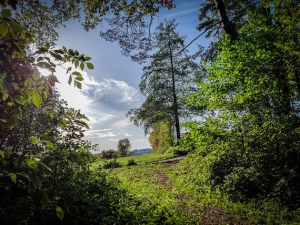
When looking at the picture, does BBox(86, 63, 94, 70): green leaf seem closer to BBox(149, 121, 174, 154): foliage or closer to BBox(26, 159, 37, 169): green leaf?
BBox(26, 159, 37, 169): green leaf

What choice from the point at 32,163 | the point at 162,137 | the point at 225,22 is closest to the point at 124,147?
the point at 162,137

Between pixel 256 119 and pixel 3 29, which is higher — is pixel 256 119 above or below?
above

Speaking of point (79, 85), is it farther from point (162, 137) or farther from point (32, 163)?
point (162, 137)

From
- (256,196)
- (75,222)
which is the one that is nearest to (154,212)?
(75,222)

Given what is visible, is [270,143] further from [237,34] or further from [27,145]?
[27,145]

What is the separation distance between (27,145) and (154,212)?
12.3ft

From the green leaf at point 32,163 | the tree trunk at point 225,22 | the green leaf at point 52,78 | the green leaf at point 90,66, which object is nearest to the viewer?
the green leaf at point 32,163

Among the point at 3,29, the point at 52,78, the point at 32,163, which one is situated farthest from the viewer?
the point at 52,78

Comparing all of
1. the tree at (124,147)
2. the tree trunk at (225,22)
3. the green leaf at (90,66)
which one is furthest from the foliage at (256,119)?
the tree at (124,147)

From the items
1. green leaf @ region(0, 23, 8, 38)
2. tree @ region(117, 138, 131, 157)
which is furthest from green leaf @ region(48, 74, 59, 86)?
tree @ region(117, 138, 131, 157)

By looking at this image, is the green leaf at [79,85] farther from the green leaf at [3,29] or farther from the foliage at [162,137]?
the foliage at [162,137]

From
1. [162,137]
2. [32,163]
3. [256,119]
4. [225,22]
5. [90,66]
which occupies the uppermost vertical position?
[225,22]

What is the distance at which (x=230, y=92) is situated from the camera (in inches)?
286

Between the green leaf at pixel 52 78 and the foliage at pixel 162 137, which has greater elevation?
the foliage at pixel 162 137
